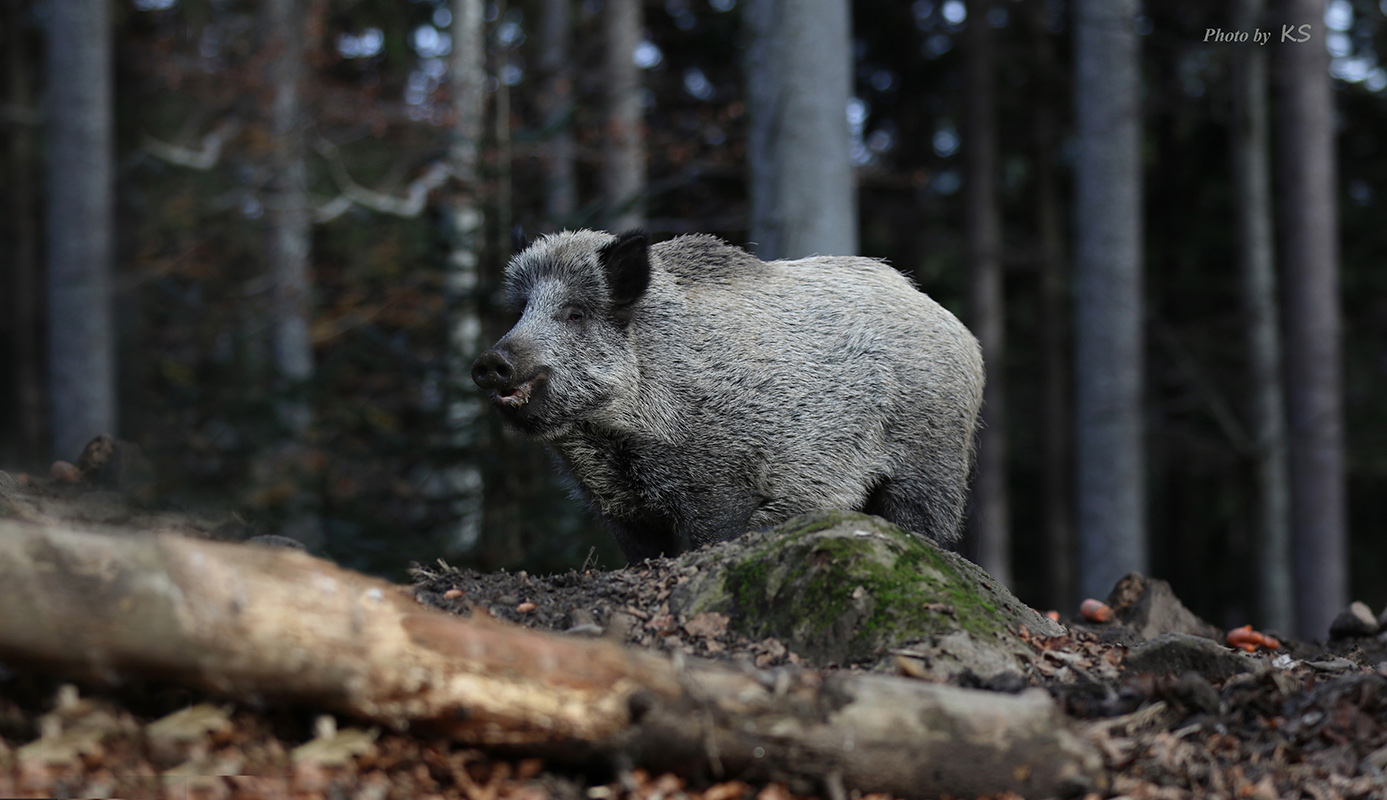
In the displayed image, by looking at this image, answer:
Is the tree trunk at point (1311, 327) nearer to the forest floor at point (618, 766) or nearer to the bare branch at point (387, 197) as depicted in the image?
the forest floor at point (618, 766)

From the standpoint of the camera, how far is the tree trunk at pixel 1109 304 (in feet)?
37.3

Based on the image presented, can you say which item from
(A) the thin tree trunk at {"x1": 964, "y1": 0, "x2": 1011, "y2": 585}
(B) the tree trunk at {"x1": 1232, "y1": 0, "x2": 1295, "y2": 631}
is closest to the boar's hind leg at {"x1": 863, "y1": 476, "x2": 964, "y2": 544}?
(B) the tree trunk at {"x1": 1232, "y1": 0, "x2": 1295, "y2": 631}

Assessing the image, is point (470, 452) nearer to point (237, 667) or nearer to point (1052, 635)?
point (1052, 635)

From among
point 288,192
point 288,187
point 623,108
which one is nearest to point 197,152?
point 288,192

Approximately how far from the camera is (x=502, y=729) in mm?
2590

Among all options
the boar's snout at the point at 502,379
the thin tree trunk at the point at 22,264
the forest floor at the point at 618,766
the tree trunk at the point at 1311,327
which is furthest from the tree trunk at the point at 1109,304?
the thin tree trunk at the point at 22,264

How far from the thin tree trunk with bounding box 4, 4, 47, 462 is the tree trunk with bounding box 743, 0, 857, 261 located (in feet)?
51.5

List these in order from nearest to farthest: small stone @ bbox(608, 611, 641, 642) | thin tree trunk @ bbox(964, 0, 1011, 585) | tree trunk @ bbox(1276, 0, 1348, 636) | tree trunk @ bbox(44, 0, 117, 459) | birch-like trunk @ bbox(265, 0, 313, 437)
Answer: small stone @ bbox(608, 611, 641, 642) → tree trunk @ bbox(1276, 0, 1348, 636) → tree trunk @ bbox(44, 0, 117, 459) → thin tree trunk @ bbox(964, 0, 1011, 585) → birch-like trunk @ bbox(265, 0, 313, 437)

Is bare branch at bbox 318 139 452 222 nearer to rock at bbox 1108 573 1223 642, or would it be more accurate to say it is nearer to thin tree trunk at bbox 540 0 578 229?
thin tree trunk at bbox 540 0 578 229

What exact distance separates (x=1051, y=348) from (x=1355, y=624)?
38.8 feet

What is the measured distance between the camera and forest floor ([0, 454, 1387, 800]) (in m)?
2.46

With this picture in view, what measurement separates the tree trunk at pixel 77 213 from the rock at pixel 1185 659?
12.2m

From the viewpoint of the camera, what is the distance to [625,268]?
16.2 ft

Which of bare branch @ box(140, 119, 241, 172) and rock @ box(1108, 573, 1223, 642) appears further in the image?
bare branch @ box(140, 119, 241, 172)
